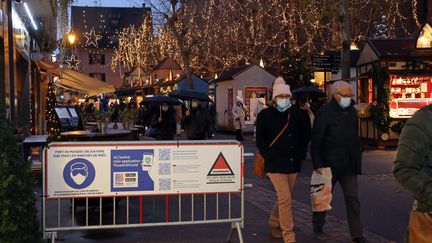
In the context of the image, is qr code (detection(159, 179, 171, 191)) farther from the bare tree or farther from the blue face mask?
the bare tree

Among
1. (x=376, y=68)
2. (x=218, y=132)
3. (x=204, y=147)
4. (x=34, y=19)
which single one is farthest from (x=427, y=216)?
(x=218, y=132)

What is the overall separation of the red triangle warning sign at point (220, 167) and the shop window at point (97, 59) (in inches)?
3842

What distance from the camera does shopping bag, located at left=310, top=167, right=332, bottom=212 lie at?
23.8 ft

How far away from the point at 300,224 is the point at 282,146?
5.54 ft

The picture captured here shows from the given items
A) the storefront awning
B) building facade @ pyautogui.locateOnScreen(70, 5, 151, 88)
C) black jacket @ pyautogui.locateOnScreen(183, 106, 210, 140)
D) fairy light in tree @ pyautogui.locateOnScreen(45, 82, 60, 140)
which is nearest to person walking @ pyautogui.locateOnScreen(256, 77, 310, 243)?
black jacket @ pyautogui.locateOnScreen(183, 106, 210, 140)

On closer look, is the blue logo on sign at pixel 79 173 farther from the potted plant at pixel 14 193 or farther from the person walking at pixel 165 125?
the person walking at pixel 165 125

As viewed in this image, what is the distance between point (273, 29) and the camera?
3662 cm

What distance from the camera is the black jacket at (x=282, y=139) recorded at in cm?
699

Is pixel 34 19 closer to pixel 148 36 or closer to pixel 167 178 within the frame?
pixel 167 178

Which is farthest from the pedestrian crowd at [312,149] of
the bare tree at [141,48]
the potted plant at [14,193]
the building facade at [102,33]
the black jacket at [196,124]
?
the building facade at [102,33]

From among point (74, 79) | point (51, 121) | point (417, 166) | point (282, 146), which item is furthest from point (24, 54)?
point (417, 166)

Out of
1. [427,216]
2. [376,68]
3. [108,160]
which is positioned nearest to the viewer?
[427,216]

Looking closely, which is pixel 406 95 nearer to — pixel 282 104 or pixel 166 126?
pixel 166 126

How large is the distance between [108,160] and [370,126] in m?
14.6
